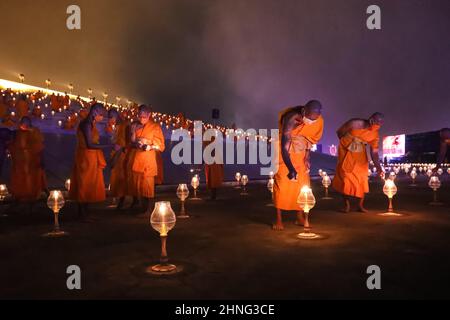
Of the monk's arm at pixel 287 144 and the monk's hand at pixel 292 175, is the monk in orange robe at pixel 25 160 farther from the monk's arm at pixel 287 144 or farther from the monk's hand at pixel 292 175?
the monk's hand at pixel 292 175

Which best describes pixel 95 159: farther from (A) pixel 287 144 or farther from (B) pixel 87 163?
(A) pixel 287 144

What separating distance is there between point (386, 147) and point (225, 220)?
6094 cm

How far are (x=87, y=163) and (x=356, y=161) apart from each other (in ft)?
17.8

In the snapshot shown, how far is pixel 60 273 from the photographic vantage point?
439 cm

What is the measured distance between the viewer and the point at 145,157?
331 inches

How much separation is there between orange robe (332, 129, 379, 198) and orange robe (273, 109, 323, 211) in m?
2.20

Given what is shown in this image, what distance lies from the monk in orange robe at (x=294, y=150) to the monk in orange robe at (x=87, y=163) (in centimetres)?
332

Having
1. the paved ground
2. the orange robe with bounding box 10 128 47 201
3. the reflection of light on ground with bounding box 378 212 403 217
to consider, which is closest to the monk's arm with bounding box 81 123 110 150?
the paved ground

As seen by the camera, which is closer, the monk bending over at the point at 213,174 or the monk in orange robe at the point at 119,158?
the monk in orange robe at the point at 119,158

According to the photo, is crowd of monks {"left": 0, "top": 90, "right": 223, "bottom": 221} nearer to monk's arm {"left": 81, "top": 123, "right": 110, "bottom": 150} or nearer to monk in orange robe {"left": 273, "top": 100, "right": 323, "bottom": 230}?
monk's arm {"left": 81, "top": 123, "right": 110, "bottom": 150}

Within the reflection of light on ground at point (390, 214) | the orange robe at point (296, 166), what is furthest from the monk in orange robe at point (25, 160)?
the reflection of light on ground at point (390, 214)

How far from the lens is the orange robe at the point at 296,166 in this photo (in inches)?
272

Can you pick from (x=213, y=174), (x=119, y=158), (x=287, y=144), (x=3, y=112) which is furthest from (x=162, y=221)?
(x=3, y=112)
